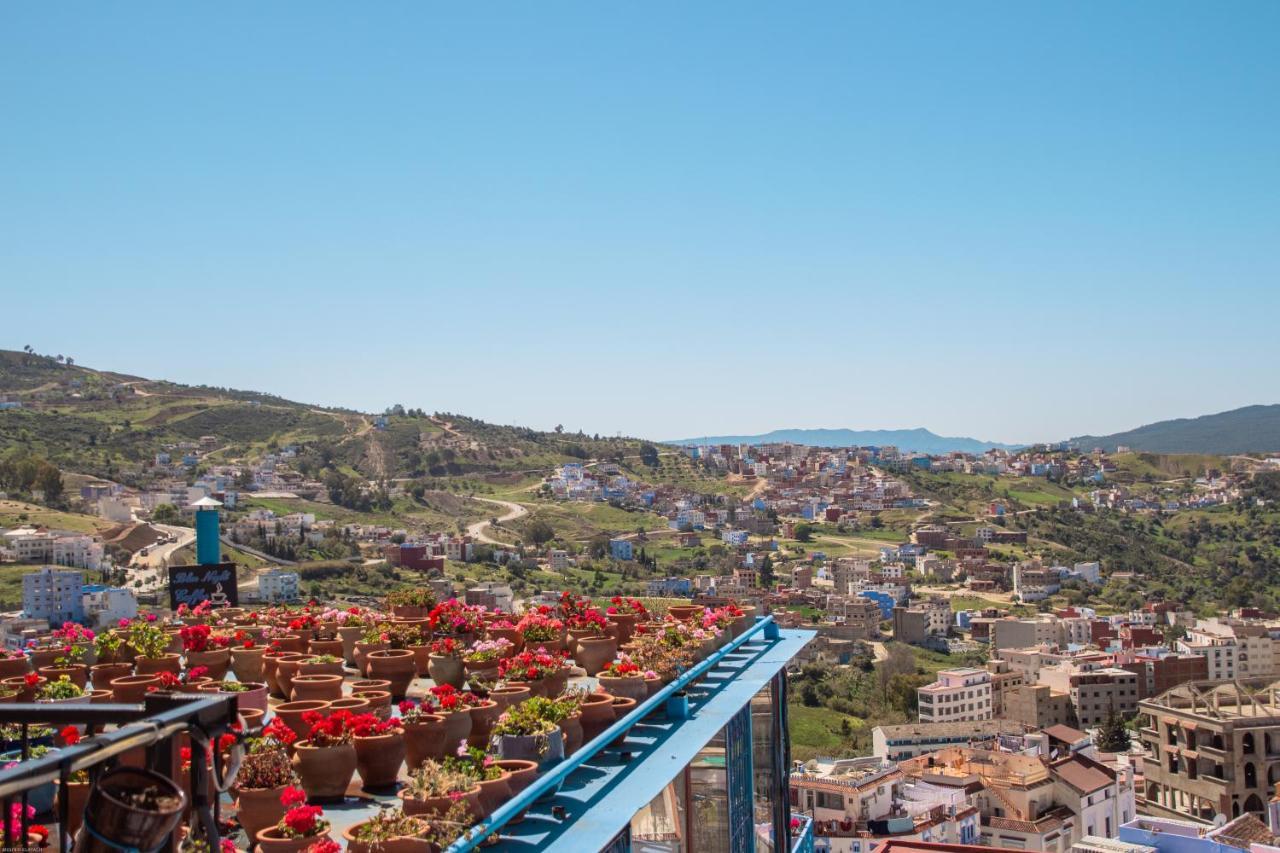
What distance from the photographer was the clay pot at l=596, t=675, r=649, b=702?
17.5 feet

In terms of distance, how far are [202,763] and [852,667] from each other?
45.6 metres

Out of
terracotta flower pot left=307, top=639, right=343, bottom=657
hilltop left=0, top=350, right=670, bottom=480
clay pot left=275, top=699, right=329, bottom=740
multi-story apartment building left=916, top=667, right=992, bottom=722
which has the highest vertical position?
hilltop left=0, top=350, right=670, bottom=480

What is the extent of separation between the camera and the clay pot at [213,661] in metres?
5.61

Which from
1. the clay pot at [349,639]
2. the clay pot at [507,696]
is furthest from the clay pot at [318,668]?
the clay pot at [349,639]

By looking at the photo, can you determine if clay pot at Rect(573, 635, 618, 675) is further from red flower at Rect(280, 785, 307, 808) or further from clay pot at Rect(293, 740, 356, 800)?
red flower at Rect(280, 785, 307, 808)

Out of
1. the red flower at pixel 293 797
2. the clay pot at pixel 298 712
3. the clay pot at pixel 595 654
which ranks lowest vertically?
the clay pot at pixel 595 654

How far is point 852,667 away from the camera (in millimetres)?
45531

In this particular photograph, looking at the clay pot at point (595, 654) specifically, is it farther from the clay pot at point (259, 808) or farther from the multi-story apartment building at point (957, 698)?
the multi-story apartment building at point (957, 698)

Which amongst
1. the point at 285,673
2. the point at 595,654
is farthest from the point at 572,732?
the point at 595,654

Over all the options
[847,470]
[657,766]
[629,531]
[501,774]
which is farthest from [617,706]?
[847,470]

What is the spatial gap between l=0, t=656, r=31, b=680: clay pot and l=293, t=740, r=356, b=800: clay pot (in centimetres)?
211

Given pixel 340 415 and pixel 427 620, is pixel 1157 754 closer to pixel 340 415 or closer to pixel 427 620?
pixel 427 620

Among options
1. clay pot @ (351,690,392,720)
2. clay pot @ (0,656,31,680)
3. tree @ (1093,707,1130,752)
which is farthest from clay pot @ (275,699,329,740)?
→ tree @ (1093,707,1130,752)

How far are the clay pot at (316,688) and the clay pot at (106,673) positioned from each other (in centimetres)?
94
